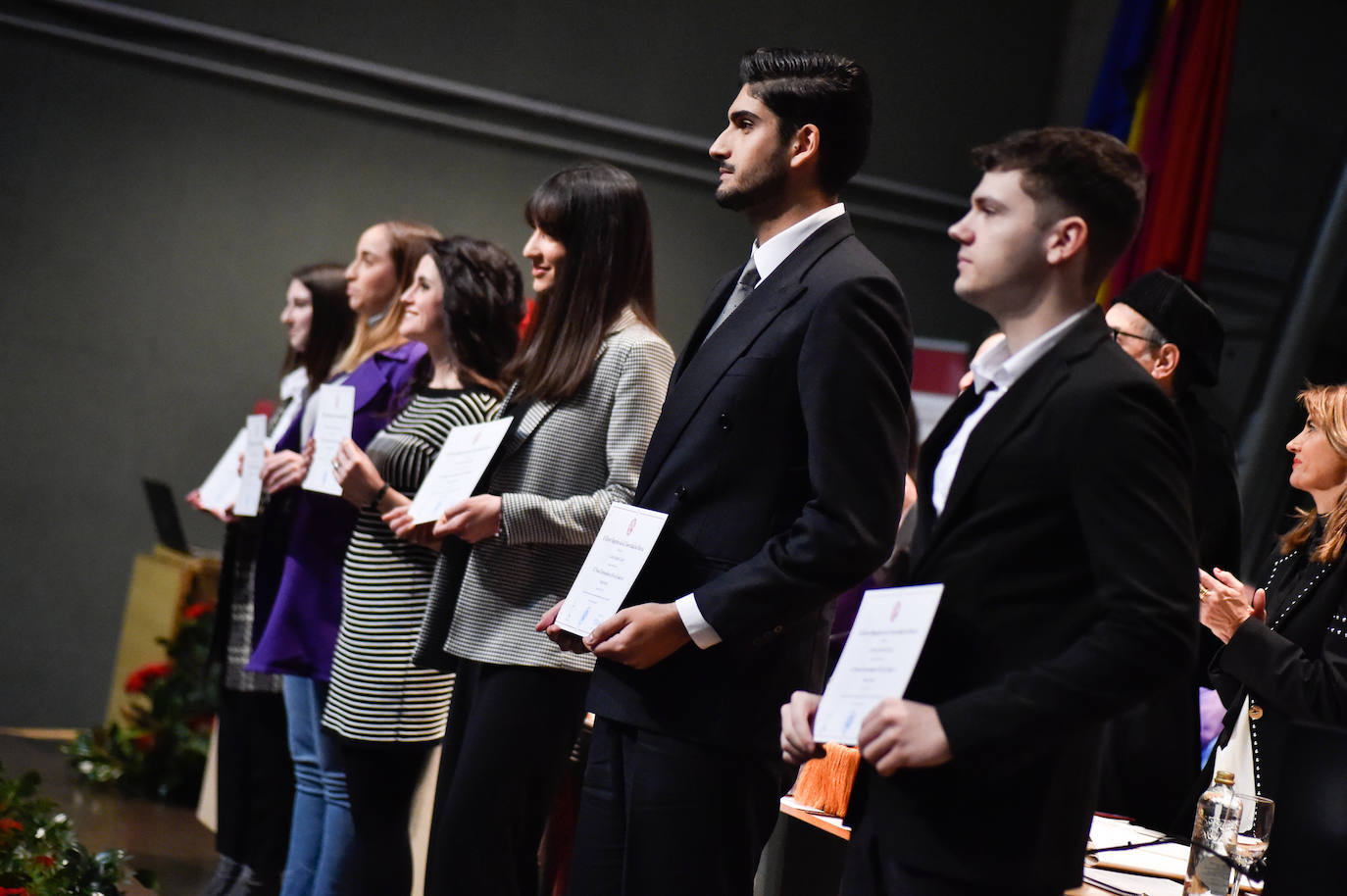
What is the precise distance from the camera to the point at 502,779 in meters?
2.27

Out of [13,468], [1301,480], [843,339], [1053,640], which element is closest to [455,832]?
[843,339]

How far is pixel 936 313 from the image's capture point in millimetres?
8078

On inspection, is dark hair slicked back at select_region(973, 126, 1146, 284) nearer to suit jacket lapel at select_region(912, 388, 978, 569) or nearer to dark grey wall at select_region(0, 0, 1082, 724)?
suit jacket lapel at select_region(912, 388, 978, 569)

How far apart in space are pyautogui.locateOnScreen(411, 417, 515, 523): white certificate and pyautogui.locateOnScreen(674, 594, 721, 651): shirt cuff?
0.80m

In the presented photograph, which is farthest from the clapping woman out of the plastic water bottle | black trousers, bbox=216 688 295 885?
black trousers, bbox=216 688 295 885

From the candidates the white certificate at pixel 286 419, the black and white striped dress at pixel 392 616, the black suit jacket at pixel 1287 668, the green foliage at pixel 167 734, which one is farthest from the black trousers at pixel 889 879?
the green foliage at pixel 167 734

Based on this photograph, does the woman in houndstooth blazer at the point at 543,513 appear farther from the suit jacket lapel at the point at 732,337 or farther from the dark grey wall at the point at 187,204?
the dark grey wall at the point at 187,204

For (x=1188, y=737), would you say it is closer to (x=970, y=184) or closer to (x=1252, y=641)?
(x=1252, y=641)

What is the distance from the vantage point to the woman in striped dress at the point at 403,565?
9.04ft

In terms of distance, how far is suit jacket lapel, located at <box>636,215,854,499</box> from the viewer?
186 cm

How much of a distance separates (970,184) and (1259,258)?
1.70 meters

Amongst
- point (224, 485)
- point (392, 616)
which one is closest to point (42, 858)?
point (392, 616)

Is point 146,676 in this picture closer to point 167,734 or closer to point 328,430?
point 167,734

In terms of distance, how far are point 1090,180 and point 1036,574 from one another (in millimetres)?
430
